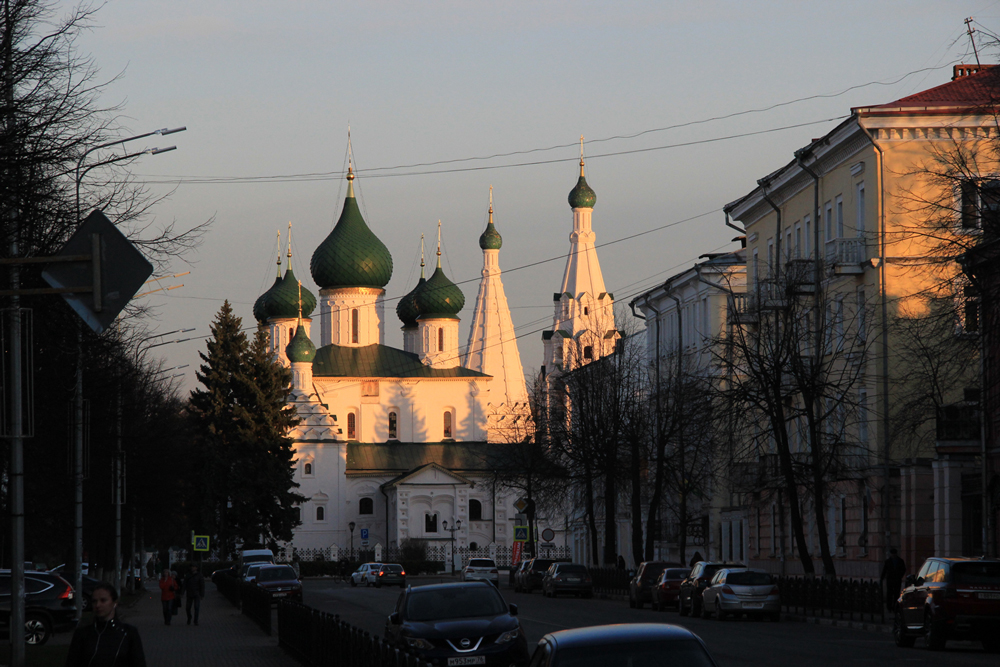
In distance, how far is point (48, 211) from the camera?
727 inches

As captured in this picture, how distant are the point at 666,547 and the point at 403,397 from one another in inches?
2124

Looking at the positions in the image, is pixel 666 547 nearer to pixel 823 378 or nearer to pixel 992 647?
pixel 823 378

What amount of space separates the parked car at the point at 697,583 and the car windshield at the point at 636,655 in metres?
24.2

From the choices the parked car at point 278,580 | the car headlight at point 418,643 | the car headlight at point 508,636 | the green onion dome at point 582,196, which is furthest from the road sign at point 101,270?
the green onion dome at point 582,196

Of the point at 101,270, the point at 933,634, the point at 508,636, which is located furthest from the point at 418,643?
the point at 933,634

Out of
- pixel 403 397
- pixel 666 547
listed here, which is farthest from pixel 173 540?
pixel 666 547

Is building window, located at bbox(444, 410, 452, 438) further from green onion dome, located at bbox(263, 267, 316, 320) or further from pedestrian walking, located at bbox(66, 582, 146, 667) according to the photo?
pedestrian walking, located at bbox(66, 582, 146, 667)

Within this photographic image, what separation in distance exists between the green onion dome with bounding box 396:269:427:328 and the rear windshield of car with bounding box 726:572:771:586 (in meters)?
86.8

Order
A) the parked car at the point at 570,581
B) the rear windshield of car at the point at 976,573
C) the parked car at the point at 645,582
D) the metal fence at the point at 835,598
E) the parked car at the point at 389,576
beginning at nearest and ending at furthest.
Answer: the rear windshield of car at the point at 976,573 → the metal fence at the point at 835,598 → the parked car at the point at 645,582 → the parked car at the point at 570,581 → the parked car at the point at 389,576

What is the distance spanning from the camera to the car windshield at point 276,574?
4331 cm

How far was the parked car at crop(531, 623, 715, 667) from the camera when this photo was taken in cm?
928

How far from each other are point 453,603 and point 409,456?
9500cm

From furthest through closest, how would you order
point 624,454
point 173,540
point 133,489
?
point 173,540, point 624,454, point 133,489

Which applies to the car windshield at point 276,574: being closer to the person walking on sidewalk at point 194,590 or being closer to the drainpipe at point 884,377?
the person walking on sidewalk at point 194,590
